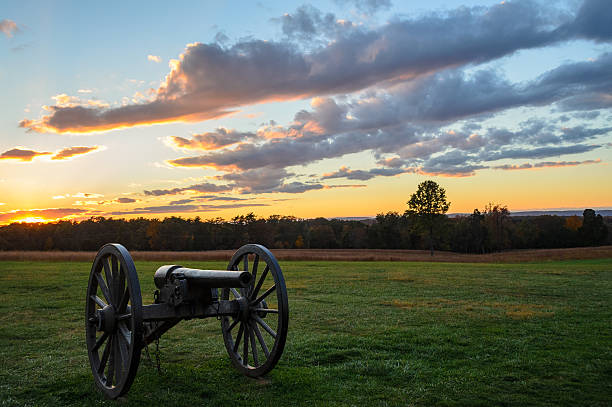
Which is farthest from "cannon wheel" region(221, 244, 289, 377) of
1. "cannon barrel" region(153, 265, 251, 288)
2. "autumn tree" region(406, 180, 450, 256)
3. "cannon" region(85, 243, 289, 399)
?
"autumn tree" region(406, 180, 450, 256)

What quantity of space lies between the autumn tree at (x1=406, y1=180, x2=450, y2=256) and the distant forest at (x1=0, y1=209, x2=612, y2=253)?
4888mm

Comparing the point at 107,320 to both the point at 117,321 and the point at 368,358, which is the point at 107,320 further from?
the point at 368,358

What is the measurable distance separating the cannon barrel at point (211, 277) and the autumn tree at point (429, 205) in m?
63.8

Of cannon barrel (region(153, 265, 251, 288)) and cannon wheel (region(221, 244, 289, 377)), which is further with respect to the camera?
cannon wheel (region(221, 244, 289, 377))

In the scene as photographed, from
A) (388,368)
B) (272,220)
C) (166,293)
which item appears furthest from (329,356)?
(272,220)

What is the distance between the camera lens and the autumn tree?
67.4 m

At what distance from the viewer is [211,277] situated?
19.0 feet

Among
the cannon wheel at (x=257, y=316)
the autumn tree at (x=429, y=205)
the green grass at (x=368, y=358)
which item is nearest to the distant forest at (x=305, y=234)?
the autumn tree at (x=429, y=205)

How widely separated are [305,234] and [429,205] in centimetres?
3134

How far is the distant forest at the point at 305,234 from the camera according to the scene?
3063 inches

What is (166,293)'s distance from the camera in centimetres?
607

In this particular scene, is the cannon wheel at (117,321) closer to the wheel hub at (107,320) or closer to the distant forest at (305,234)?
the wheel hub at (107,320)

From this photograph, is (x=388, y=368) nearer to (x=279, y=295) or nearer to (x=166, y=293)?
(x=279, y=295)

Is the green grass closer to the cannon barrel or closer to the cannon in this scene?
the cannon
